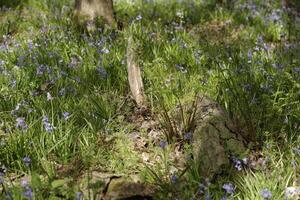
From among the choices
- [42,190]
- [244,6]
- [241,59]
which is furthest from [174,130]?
[244,6]

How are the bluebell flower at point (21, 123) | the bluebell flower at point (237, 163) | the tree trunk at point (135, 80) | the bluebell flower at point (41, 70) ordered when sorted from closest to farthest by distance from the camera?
the bluebell flower at point (237, 163) → the bluebell flower at point (21, 123) → the tree trunk at point (135, 80) → the bluebell flower at point (41, 70)

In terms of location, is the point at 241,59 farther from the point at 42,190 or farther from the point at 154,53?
the point at 42,190

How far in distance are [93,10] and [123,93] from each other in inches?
90.6

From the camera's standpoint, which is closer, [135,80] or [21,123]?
[21,123]

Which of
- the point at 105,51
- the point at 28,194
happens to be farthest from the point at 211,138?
the point at 105,51

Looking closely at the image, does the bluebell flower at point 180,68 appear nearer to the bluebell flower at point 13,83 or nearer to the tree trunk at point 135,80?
the tree trunk at point 135,80

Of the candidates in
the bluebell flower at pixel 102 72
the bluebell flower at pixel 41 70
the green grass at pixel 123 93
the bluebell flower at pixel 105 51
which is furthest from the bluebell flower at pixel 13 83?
the bluebell flower at pixel 105 51

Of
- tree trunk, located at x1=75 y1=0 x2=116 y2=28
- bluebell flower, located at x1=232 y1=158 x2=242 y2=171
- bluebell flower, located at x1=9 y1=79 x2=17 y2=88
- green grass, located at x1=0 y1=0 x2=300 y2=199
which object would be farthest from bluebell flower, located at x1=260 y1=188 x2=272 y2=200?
tree trunk, located at x1=75 y1=0 x2=116 y2=28

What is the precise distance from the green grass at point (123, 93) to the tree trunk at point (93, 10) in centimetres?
26

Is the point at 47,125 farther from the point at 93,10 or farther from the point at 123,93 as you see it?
the point at 93,10

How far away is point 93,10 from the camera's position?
718cm

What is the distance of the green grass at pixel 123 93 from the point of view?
3922 mm

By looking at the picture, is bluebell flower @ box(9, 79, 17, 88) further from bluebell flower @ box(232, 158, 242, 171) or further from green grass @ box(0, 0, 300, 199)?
bluebell flower @ box(232, 158, 242, 171)

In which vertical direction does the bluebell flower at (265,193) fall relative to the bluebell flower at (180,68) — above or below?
below
